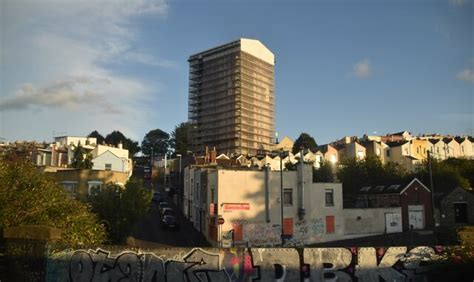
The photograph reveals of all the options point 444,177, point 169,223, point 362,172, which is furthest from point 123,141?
point 444,177

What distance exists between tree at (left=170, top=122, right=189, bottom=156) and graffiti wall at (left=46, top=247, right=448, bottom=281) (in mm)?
127514

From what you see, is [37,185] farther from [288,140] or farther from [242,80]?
[242,80]

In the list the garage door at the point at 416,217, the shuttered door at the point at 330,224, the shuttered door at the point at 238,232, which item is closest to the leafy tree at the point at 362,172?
the garage door at the point at 416,217

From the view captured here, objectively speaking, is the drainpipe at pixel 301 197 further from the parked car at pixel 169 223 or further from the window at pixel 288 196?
the parked car at pixel 169 223

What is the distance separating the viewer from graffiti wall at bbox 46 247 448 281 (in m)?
12.0

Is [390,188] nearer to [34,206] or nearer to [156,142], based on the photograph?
[34,206]

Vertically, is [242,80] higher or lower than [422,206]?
higher

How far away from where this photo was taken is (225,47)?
144750 mm

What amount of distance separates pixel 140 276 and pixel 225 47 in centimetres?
13705

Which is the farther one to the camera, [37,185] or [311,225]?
[311,225]

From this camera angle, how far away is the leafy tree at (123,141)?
136 m

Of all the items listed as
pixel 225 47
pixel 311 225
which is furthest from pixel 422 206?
pixel 225 47

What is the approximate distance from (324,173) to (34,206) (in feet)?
201

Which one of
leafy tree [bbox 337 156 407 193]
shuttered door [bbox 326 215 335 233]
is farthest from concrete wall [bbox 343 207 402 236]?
leafy tree [bbox 337 156 407 193]
